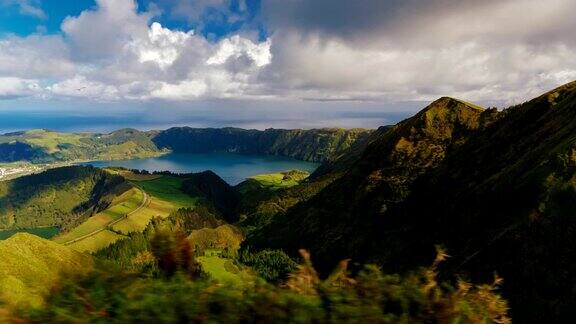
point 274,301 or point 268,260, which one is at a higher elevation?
point 274,301

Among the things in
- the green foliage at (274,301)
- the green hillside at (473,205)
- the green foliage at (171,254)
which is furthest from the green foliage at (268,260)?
the green foliage at (274,301)

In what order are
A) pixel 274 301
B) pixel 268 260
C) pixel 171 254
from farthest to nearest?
1. pixel 268 260
2. pixel 171 254
3. pixel 274 301

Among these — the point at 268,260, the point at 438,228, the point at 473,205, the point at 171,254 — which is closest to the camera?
the point at 171,254

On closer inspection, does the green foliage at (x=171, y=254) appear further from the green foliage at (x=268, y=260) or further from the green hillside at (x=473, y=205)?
the green foliage at (x=268, y=260)

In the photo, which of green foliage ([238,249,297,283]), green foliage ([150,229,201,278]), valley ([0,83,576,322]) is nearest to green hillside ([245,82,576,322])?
valley ([0,83,576,322])

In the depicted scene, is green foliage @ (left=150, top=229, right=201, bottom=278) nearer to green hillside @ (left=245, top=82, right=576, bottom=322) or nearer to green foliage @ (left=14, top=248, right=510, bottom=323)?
green foliage @ (left=14, top=248, right=510, bottom=323)

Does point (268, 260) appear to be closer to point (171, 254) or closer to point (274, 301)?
point (171, 254)

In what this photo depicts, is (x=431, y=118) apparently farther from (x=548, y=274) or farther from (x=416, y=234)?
(x=548, y=274)

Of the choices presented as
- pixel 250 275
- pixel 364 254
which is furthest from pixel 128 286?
pixel 364 254

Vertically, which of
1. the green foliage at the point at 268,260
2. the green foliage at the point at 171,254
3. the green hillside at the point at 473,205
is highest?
the green foliage at the point at 171,254

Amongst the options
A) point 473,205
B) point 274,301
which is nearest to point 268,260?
point 473,205

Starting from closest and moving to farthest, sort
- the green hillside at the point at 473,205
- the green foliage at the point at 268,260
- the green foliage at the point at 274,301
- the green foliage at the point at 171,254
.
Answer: the green foliage at the point at 274,301 → the green foliage at the point at 171,254 → the green hillside at the point at 473,205 → the green foliage at the point at 268,260
